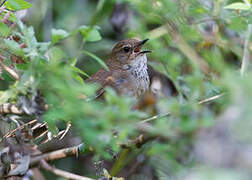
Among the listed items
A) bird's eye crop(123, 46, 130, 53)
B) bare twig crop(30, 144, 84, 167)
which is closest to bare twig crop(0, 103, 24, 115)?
bare twig crop(30, 144, 84, 167)

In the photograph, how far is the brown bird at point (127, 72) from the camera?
3.76 meters

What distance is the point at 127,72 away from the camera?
13.6 ft

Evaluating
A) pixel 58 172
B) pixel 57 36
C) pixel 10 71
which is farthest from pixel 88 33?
pixel 58 172

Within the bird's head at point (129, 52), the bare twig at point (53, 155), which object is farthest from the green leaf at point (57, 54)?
the bird's head at point (129, 52)

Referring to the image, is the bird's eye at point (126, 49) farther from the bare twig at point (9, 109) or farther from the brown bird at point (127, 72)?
the bare twig at point (9, 109)

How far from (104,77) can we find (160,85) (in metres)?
0.98

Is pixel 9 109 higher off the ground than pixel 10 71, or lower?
lower

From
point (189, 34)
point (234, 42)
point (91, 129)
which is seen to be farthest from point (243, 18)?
point (91, 129)

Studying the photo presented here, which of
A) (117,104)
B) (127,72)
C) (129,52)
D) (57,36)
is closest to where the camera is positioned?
(117,104)

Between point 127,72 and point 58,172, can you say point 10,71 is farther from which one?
point 127,72

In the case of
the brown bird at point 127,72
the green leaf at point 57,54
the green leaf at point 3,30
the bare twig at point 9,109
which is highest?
the green leaf at point 3,30

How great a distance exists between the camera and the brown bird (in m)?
3.76

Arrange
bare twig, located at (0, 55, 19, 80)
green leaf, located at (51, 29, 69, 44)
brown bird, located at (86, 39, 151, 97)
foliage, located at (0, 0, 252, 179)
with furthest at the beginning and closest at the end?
brown bird, located at (86, 39, 151, 97) < bare twig, located at (0, 55, 19, 80) < green leaf, located at (51, 29, 69, 44) < foliage, located at (0, 0, 252, 179)

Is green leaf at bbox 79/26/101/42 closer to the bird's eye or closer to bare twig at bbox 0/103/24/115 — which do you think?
bare twig at bbox 0/103/24/115
